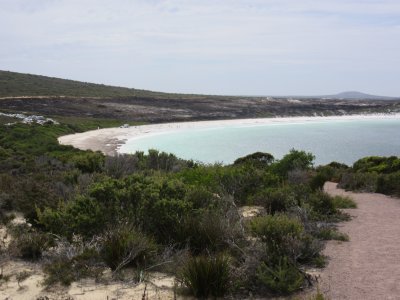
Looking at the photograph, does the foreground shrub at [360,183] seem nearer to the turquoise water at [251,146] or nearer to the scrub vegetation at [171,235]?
the scrub vegetation at [171,235]

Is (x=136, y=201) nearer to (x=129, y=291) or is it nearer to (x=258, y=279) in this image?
(x=129, y=291)

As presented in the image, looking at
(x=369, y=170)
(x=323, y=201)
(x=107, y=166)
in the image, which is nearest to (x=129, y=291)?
(x=323, y=201)

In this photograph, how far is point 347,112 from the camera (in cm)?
10694

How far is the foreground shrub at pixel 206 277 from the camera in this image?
5.29m

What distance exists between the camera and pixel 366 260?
673cm

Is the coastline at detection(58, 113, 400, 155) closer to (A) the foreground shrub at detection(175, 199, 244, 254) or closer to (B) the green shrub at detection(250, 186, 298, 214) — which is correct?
(B) the green shrub at detection(250, 186, 298, 214)

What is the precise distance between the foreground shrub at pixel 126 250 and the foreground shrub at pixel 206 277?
100 centimetres

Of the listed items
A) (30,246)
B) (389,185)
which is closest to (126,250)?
(30,246)

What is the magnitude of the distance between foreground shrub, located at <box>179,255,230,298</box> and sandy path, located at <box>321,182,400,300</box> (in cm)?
125

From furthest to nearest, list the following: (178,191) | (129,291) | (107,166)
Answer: (107,166) → (178,191) → (129,291)

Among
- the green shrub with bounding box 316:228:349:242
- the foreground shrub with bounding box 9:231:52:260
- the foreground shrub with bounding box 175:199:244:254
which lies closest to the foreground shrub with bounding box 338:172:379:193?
the green shrub with bounding box 316:228:349:242

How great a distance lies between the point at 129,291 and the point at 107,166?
33.2 ft

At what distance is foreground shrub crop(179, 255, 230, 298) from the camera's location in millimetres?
5293

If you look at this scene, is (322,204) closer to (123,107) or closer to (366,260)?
(366,260)
